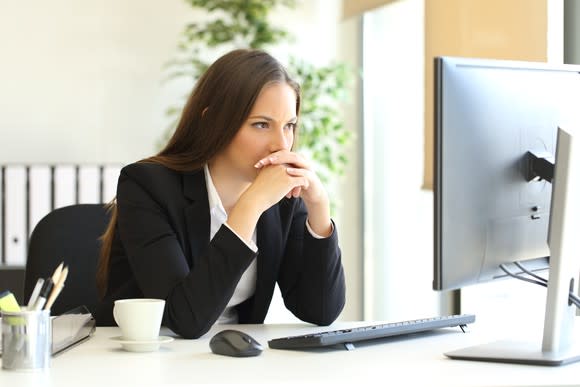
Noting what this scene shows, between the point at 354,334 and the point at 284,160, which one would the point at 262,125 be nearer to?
the point at 284,160

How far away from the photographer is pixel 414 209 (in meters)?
4.04

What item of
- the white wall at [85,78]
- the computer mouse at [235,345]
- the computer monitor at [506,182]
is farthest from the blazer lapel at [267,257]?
the white wall at [85,78]

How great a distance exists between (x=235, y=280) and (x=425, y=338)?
34cm

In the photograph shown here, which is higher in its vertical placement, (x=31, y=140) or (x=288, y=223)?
(x=31, y=140)

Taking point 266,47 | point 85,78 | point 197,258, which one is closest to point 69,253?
point 197,258

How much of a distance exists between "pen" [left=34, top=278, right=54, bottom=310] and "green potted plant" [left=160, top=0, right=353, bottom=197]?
2550mm

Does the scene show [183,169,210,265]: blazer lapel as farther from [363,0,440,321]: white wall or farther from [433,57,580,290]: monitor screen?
[363,0,440,321]: white wall

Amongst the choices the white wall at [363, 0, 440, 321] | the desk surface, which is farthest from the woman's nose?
the white wall at [363, 0, 440, 321]

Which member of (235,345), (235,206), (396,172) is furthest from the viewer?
(396,172)

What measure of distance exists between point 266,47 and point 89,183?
1.06 m

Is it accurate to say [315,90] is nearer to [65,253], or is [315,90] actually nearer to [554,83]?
[65,253]

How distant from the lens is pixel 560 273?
54.6 inches

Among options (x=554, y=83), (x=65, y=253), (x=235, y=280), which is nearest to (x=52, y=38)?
(x=65, y=253)

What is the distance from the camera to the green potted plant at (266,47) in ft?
12.8
